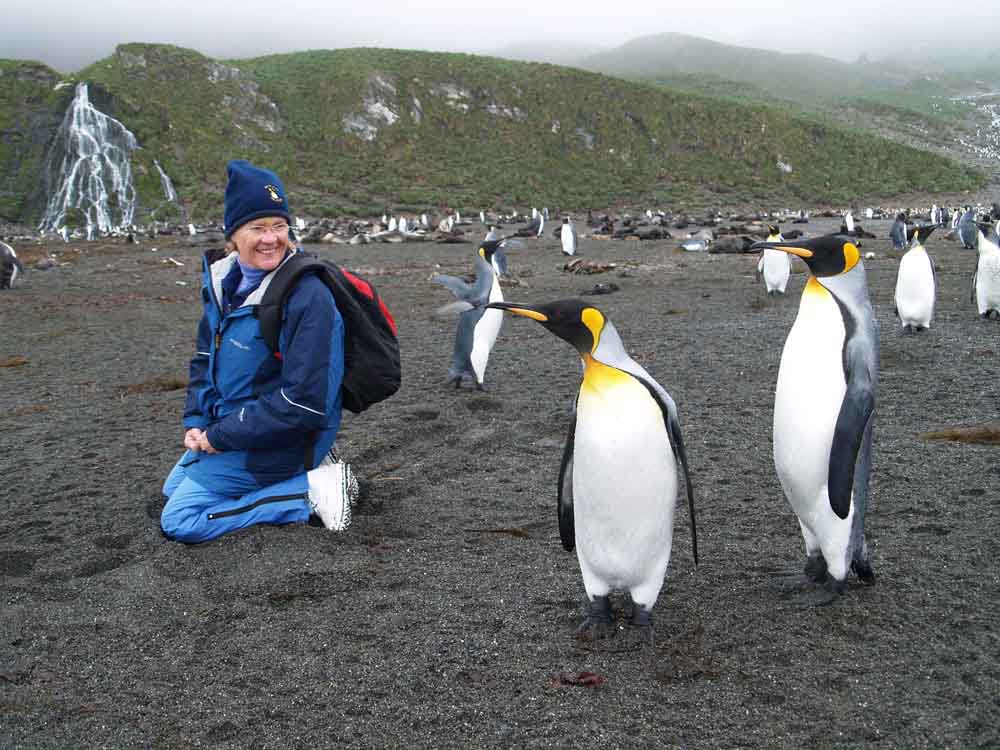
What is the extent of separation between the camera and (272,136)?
43.7 m

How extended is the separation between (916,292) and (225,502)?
6.37 metres

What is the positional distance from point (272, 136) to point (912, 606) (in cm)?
4603

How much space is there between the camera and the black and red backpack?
309cm

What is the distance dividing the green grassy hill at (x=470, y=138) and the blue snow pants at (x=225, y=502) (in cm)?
3201

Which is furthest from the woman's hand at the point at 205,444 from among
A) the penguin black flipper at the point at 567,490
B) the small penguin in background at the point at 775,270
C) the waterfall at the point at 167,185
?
the waterfall at the point at 167,185

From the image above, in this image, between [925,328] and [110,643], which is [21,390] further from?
[925,328]

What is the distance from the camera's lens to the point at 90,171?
32156mm

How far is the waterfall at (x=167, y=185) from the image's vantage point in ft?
108

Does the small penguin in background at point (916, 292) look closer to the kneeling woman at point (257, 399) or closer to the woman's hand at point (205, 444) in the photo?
the kneeling woman at point (257, 399)

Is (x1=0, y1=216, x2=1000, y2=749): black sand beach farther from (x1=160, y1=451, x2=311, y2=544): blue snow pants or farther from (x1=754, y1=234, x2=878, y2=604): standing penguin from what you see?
(x1=754, y1=234, x2=878, y2=604): standing penguin

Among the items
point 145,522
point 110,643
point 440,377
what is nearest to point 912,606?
point 110,643

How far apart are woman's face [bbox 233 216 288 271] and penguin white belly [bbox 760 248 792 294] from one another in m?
7.93

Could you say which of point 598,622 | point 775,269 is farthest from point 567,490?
point 775,269

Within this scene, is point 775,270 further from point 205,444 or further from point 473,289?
point 205,444
